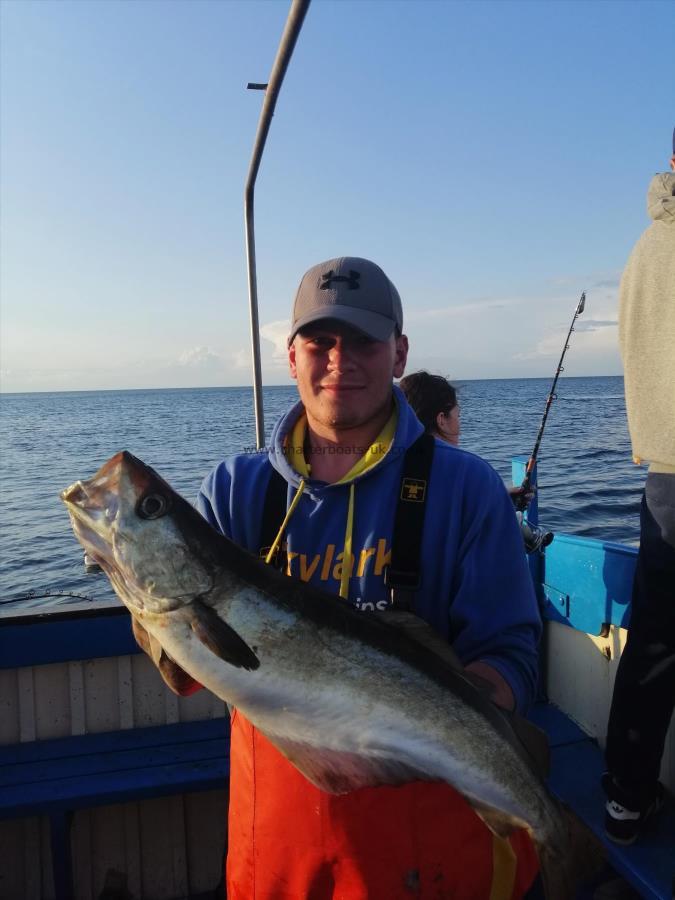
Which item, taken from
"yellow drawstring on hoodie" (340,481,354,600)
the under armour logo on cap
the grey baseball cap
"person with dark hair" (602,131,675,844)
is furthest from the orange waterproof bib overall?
the under armour logo on cap

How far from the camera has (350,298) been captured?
288 centimetres

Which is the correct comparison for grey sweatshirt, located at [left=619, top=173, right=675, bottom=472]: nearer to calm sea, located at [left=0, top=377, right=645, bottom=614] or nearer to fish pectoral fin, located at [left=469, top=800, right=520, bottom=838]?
fish pectoral fin, located at [left=469, top=800, right=520, bottom=838]

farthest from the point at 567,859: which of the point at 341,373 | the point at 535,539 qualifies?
the point at 535,539

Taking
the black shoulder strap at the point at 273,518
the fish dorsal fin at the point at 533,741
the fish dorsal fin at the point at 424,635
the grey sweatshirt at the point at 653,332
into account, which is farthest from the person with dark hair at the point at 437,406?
the fish dorsal fin at the point at 424,635

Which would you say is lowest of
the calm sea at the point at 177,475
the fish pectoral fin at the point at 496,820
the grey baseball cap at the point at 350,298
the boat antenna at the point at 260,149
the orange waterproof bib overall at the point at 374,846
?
the calm sea at the point at 177,475

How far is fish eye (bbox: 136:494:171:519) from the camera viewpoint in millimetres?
2297

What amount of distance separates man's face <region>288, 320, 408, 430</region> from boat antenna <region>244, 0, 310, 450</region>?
1.88 meters

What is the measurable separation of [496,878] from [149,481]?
210cm

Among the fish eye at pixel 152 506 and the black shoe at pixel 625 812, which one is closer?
the fish eye at pixel 152 506

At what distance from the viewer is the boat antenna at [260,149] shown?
3.61m

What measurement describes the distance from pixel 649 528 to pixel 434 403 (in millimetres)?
2432

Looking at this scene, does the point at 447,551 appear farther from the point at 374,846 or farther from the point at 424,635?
the point at 374,846

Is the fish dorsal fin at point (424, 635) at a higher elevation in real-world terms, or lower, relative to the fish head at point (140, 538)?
lower

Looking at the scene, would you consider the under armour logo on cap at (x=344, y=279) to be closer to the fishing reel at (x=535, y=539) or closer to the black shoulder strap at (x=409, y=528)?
the black shoulder strap at (x=409, y=528)
